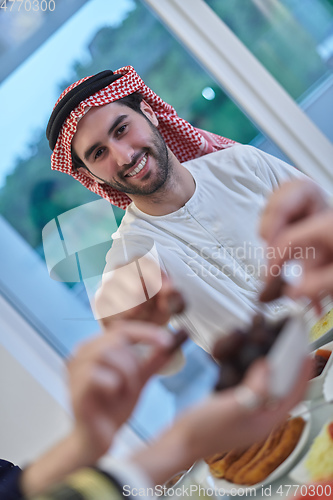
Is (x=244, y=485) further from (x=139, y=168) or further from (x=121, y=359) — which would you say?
(x=139, y=168)

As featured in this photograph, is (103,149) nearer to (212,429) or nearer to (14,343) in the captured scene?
(212,429)

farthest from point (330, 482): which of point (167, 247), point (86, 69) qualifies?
point (86, 69)

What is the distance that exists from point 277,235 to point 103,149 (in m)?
0.37

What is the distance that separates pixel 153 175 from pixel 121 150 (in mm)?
52

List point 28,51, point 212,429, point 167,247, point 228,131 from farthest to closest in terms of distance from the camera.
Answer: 1. point 228,131
2. point 28,51
3. point 167,247
4. point 212,429

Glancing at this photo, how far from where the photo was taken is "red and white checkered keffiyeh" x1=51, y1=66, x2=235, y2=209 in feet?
1.98

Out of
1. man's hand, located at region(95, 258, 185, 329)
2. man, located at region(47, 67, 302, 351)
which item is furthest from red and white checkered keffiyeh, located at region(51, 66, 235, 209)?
man's hand, located at region(95, 258, 185, 329)

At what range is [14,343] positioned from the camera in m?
1.00

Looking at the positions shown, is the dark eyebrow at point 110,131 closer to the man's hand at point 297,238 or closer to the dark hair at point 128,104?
the dark hair at point 128,104

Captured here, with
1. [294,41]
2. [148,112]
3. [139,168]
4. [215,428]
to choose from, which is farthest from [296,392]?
[294,41]

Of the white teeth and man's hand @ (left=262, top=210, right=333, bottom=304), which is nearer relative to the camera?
man's hand @ (left=262, top=210, right=333, bottom=304)

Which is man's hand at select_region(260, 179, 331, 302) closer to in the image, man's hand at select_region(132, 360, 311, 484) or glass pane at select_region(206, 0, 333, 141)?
man's hand at select_region(132, 360, 311, 484)

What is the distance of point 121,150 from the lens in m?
0.58

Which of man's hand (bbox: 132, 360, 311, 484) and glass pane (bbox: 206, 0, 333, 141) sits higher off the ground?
glass pane (bbox: 206, 0, 333, 141)
